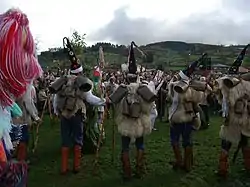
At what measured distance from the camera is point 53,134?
12.2m

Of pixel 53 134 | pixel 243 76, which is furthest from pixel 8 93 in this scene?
pixel 53 134

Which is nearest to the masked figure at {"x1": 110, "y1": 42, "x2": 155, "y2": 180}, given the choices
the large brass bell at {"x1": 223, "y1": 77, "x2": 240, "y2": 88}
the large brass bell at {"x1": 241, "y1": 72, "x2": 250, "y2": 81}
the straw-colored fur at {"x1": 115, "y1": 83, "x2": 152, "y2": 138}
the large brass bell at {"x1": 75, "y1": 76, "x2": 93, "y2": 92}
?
the straw-colored fur at {"x1": 115, "y1": 83, "x2": 152, "y2": 138}

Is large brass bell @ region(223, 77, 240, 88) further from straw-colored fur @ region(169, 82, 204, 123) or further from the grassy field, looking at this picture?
the grassy field

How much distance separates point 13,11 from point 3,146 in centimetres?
81

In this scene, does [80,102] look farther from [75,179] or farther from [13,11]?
[13,11]

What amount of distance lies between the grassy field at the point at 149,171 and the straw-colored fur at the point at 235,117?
29.1 inches

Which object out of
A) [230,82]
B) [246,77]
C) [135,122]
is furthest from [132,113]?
[246,77]

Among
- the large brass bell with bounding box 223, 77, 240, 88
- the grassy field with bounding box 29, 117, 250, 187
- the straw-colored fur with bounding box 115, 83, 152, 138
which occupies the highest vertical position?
the large brass bell with bounding box 223, 77, 240, 88

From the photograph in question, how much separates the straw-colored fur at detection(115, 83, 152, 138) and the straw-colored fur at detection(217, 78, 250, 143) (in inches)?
46.8

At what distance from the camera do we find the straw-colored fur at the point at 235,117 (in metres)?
6.90

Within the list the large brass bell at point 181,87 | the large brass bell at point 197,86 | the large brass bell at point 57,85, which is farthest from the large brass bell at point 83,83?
the large brass bell at point 197,86

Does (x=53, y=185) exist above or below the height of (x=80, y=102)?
below

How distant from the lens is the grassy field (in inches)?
277

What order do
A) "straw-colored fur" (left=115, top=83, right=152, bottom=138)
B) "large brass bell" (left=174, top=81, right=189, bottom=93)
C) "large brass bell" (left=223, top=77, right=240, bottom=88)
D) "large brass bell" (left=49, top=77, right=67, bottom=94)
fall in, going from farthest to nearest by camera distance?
"large brass bell" (left=174, top=81, right=189, bottom=93), "large brass bell" (left=49, top=77, right=67, bottom=94), "straw-colored fur" (left=115, top=83, right=152, bottom=138), "large brass bell" (left=223, top=77, right=240, bottom=88)
